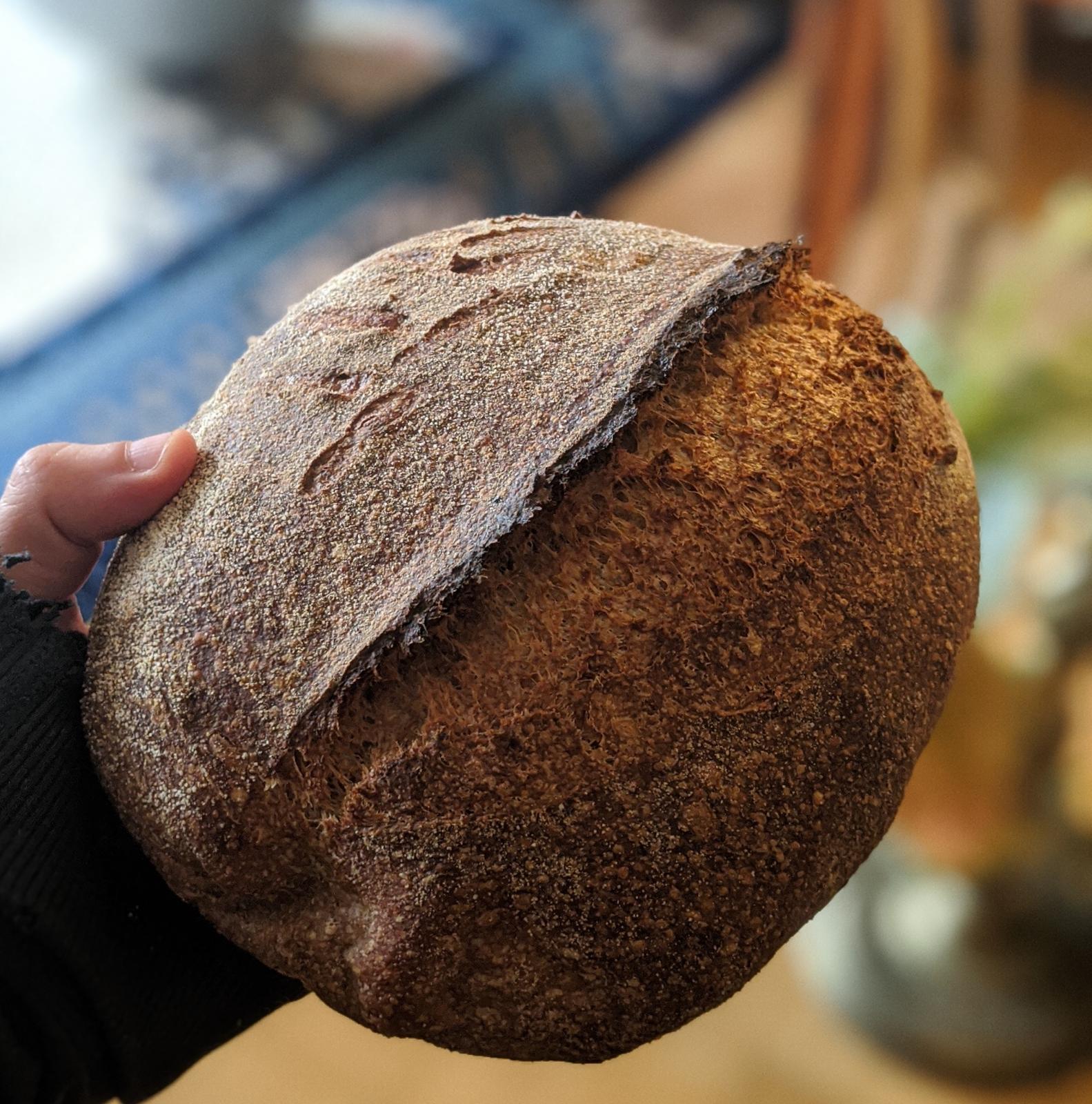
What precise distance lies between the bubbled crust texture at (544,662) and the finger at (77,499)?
0.14 feet

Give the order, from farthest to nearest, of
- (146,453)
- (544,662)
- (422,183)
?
(422,183) < (146,453) < (544,662)

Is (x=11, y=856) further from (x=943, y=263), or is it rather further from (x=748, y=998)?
(x=943, y=263)

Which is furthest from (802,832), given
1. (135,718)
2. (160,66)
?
(160,66)

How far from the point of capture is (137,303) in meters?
2.24

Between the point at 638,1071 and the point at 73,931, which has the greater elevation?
the point at 73,931

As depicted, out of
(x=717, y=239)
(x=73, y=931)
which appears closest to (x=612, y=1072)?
(x=73, y=931)

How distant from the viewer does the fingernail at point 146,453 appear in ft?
2.62

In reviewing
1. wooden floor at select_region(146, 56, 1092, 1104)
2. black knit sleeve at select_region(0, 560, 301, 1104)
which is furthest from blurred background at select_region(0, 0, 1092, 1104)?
black knit sleeve at select_region(0, 560, 301, 1104)

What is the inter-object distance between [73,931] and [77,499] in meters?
0.31

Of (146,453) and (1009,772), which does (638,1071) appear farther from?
(146,453)

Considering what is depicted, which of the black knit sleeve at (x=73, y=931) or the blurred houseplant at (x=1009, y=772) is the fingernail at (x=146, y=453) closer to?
the black knit sleeve at (x=73, y=931)

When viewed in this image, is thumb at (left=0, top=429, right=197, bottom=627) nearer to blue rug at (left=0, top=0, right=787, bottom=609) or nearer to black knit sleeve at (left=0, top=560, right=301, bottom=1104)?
black knit sleeve at (left=0, top=560, right=301, bottom=1104)

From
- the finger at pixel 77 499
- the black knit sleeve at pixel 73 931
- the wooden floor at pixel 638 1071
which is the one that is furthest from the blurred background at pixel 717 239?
the black knit sleeve at pixel 73 931

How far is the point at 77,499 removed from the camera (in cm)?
84
